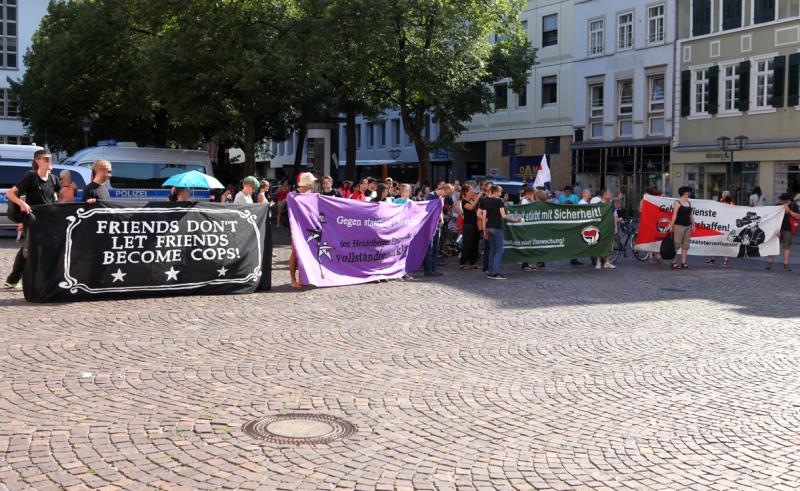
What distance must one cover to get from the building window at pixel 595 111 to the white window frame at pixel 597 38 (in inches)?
69.6

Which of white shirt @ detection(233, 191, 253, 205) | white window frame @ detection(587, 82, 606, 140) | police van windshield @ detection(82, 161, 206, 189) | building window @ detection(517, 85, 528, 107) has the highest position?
building window @ detection(517, 85, 528, 107)

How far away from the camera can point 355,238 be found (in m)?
14.7

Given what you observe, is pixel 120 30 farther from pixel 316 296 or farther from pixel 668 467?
pixel 668 467

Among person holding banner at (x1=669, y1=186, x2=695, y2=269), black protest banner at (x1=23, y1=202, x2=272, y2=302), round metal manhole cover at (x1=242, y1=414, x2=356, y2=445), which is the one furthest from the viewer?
person holding banner at (x1=669, y1=186, x2=695, y2=269)

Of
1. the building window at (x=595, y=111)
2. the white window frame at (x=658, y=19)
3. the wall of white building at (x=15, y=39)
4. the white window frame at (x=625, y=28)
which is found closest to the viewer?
the white window frame at (x=658, y=19)

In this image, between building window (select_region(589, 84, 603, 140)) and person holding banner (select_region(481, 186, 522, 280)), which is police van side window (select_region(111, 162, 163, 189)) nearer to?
person holding banner (select_region(481, 186, 522, 280))

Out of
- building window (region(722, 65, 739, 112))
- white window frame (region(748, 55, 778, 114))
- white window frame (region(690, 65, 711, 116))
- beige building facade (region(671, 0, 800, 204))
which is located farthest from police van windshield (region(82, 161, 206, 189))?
white window frame (region(690, 65, 711, 116))

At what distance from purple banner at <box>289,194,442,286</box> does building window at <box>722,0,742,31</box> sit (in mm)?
26567

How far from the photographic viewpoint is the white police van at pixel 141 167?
1031 inches

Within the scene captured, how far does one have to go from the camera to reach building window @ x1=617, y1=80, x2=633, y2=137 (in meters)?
43.5

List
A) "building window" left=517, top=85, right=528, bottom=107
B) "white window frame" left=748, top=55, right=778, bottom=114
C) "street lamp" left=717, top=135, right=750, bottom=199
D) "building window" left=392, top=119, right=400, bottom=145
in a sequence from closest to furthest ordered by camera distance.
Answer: "street lamp" left=717, top=135, right=750, bottom=199, "white window frame" left=748, top=55, right=778, bottom=114, "building window" left=517, top=85, right=528, bottom=107, "building window" left=392, top=119, right=400, bottom=145

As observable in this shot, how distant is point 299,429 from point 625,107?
40506mm

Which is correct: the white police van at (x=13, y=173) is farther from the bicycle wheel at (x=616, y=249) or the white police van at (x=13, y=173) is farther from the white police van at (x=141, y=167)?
the bicycle wheel at (x=616, y=249)

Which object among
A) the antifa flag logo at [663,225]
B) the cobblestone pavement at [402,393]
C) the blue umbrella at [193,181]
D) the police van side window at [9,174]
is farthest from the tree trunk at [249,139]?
the cobblestone pavement at [402,393]
